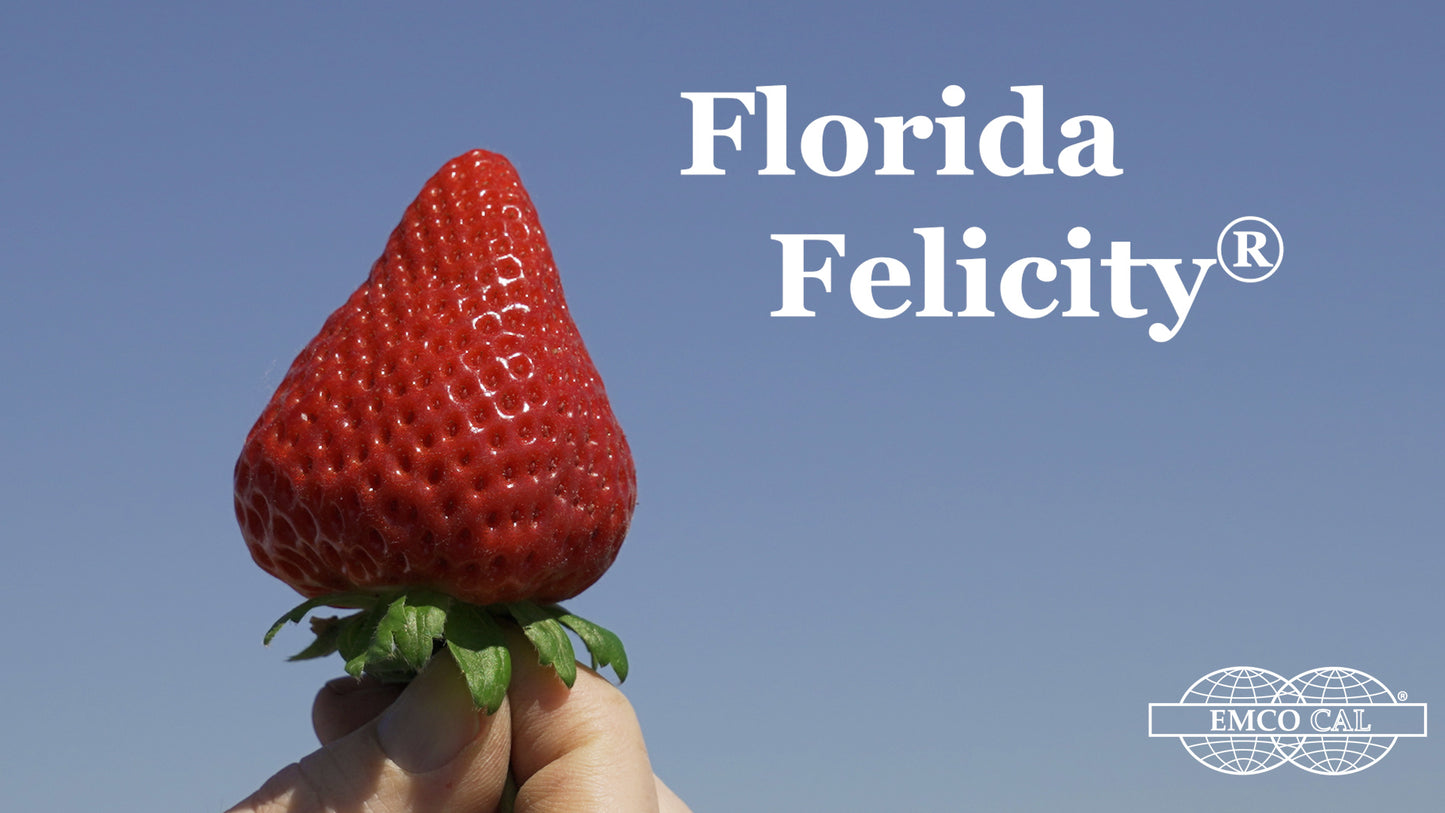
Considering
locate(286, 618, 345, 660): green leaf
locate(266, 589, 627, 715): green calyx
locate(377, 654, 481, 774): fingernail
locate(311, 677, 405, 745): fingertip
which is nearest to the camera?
locate(266, 589, 627, 715): green calyx

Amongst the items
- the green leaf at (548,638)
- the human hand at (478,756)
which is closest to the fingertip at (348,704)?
the human hand at (478,756)

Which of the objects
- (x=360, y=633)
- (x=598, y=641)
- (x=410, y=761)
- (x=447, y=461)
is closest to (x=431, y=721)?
(x=410, y=761)

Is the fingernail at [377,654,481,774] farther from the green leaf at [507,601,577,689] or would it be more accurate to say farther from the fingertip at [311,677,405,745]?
the fingertip at [311,677,405,745]

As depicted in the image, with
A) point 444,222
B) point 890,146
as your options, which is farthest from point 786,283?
point 444,222

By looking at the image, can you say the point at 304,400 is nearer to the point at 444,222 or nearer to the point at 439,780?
the point at 444,222

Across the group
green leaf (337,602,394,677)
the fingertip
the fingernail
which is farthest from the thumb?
the fingertip

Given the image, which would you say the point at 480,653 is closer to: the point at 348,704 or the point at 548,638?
the point at 548,638

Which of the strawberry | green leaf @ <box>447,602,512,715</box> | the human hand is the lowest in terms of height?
the human hand
